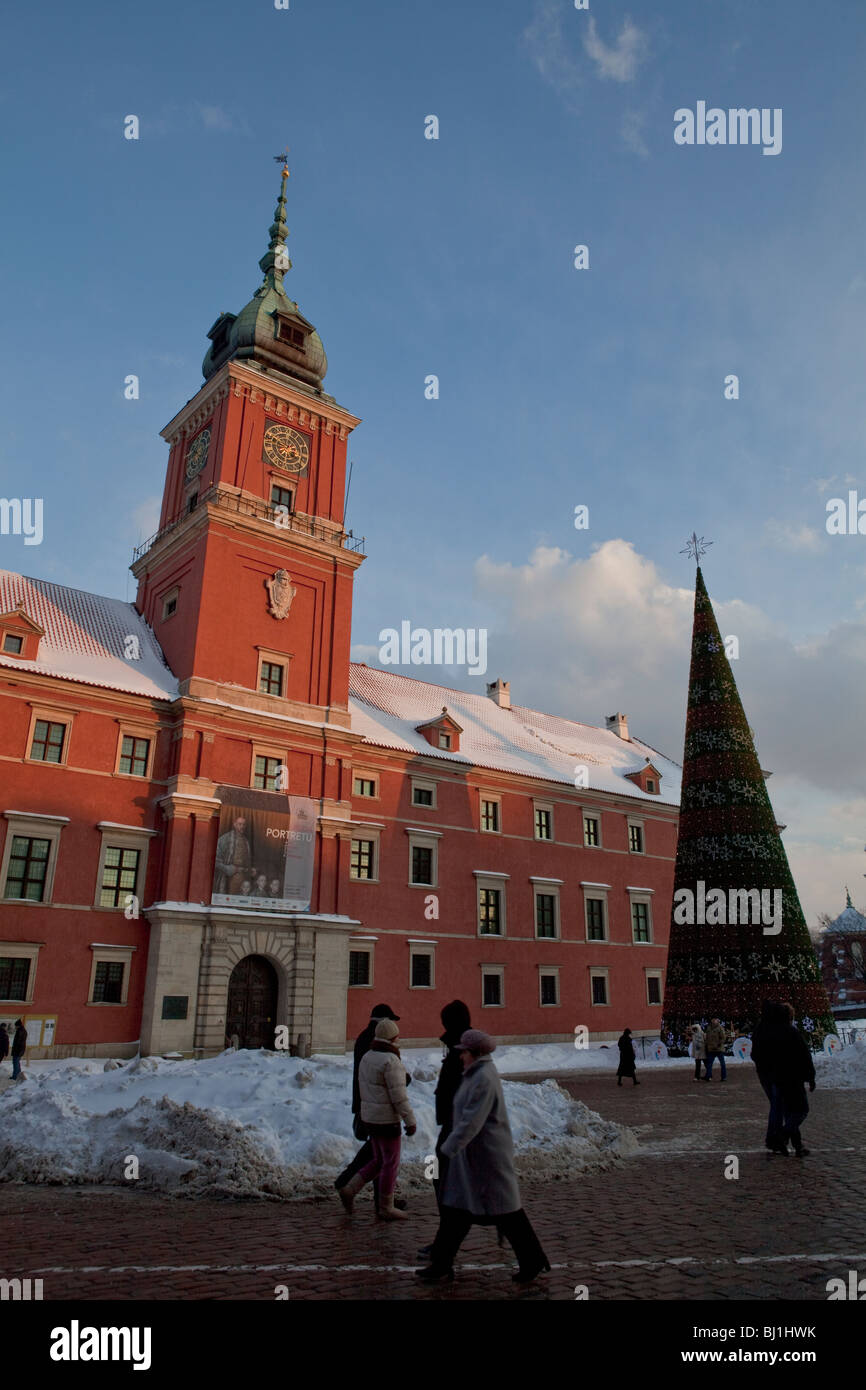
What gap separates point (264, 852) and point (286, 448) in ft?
52.9

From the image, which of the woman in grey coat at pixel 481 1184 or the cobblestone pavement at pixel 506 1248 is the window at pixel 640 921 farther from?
the woman in grey coat at pixel 481 1184

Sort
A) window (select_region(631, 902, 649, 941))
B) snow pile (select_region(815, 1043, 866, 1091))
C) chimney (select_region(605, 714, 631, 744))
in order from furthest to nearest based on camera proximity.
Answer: chimney (select_region(605, 714, 631, 744)) < window (select_region(631, 902, 649, 941)) < snow pile (select_region(815, 1043, 866, 1091))

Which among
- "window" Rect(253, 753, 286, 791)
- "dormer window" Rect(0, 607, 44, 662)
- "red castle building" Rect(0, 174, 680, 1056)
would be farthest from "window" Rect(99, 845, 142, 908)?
"dormer window" Rect(0, 607, 44, 662)

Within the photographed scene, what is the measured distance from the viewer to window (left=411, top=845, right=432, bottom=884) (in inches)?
1362

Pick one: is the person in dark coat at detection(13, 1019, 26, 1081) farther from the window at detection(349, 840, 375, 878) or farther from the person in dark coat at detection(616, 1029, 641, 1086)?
the person in dark coat at detection(616, 1029, 641, 1086)

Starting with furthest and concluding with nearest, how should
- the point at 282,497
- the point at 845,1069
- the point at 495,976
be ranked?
the point at 495,976 → the point at 282,497 → the point at 845,1069

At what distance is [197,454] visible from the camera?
35.5 m

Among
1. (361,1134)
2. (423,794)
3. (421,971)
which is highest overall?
(423,794)

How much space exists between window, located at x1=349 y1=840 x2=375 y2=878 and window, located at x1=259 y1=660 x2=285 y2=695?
644 cm

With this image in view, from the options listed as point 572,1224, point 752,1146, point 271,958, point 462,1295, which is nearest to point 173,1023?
point 271,958

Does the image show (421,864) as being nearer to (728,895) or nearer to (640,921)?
(728,895)

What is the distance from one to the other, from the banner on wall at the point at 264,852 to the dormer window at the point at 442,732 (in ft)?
27.2

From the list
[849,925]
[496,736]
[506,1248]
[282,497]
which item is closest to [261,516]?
[282,497]
